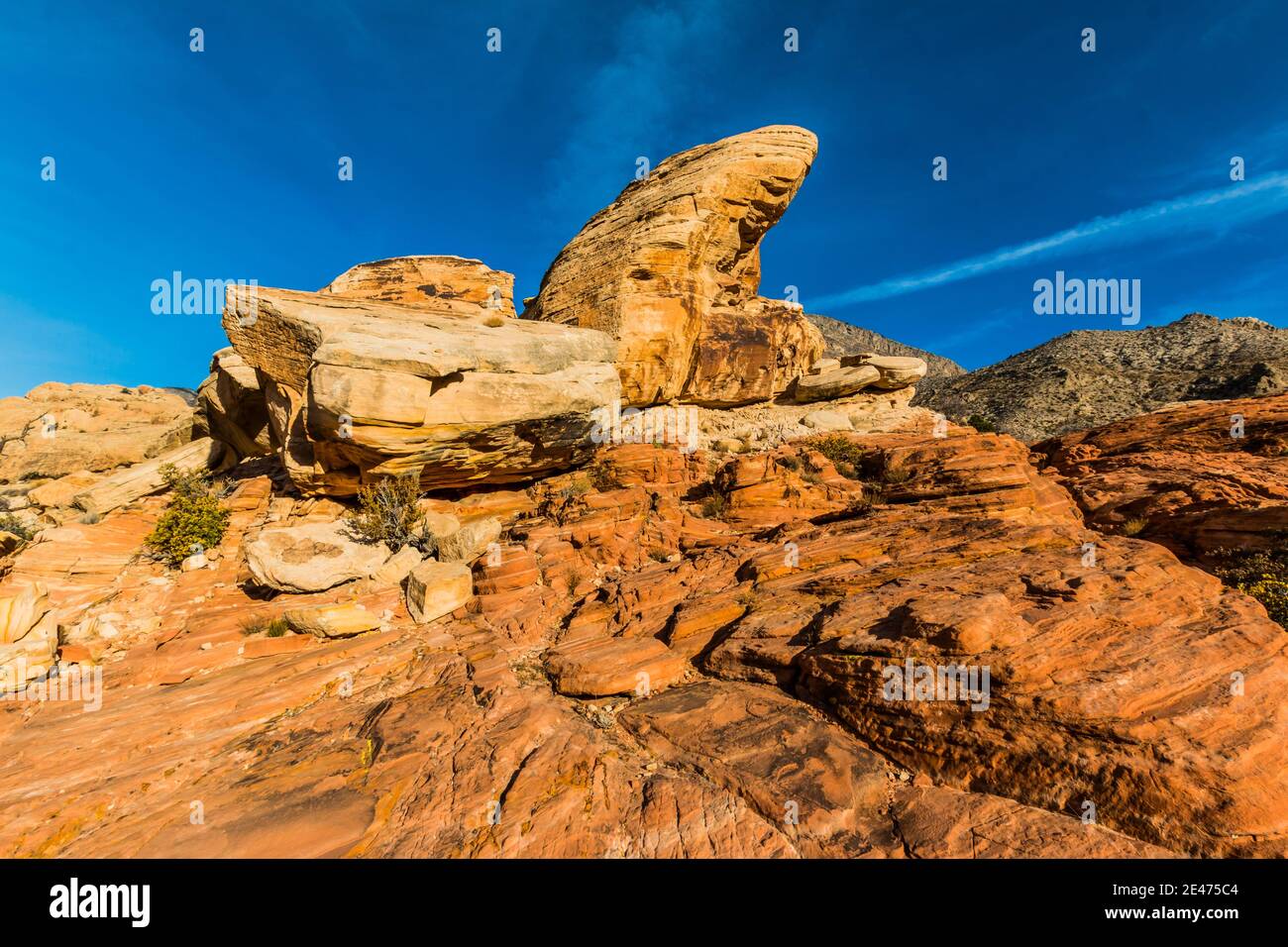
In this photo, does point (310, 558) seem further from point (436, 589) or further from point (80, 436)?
point (80, 436)

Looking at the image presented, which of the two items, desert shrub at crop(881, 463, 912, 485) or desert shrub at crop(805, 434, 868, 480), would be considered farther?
desert shrub at crop(805, 434, 868, 480)

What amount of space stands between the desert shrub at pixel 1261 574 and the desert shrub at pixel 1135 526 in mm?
1311

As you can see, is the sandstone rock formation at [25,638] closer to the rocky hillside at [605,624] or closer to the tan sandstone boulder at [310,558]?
the rocky hillside at [605,624]

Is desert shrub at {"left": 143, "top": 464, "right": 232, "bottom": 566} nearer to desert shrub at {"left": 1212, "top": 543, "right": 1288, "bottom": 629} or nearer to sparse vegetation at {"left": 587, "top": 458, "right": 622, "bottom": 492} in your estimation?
sparse vegetation at {"left": 587, "top": 458, "right": 622, "bottom": 492}

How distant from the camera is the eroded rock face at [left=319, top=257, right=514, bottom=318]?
1772cm

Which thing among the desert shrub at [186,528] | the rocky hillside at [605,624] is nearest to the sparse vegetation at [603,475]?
the rocky hillside at [605,624]

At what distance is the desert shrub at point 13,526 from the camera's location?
12367mm

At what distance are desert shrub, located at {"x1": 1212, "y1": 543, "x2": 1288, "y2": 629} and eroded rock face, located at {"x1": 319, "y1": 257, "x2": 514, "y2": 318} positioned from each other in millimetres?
19449

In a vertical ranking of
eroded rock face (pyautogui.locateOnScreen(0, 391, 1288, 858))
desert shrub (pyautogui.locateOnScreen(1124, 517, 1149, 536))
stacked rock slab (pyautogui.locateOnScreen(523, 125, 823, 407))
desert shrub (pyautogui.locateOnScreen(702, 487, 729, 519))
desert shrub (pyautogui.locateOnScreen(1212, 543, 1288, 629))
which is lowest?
eroded rock face (pyautogui.locateOnScreen(0, 391, 1288, 858))

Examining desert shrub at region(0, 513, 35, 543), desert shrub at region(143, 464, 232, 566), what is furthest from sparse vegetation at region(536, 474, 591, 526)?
desert shrub at region(0, 513, 35, 543)

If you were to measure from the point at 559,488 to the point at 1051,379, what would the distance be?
160 ft

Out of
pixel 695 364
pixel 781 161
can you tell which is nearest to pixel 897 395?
pixel 695 364
